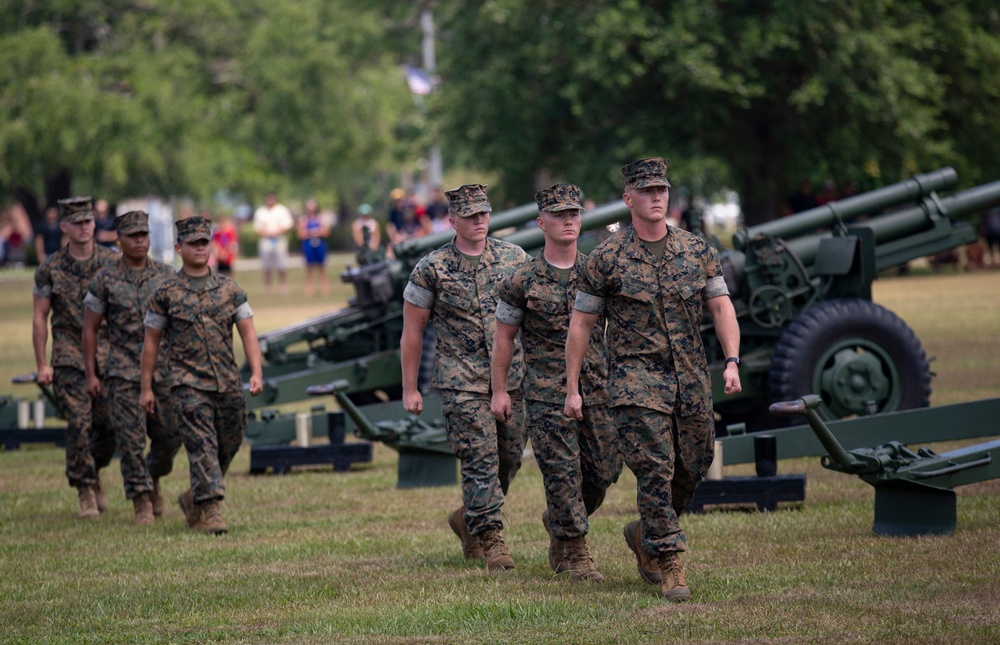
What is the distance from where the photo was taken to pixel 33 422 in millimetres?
15398

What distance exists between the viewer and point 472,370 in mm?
8398

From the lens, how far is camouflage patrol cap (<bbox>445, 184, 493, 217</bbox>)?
8445mm

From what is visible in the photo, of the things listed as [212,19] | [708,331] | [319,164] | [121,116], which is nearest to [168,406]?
[708,331]

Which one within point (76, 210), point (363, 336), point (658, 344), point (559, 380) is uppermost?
point (76, 210)

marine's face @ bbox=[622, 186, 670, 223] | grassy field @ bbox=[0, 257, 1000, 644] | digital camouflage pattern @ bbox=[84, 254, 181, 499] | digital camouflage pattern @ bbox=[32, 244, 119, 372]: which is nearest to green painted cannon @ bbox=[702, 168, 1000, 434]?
grassy field @ bbox=[0, 257, 1000, 644]

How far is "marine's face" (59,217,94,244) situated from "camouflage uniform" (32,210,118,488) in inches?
2.0

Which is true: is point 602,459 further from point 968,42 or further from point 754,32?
point 968,42

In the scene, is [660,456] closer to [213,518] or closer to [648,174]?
[648,174]

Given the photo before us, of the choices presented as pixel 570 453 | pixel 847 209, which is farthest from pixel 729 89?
pixel 570 453

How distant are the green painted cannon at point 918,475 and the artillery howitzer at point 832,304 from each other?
2.59 meters

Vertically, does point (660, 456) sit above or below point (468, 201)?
below

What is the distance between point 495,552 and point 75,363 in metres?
3.97

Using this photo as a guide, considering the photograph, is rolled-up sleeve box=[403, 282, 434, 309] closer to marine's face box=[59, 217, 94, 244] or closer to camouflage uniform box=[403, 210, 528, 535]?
camouflage uniform box=[403, 210, 528, 535]

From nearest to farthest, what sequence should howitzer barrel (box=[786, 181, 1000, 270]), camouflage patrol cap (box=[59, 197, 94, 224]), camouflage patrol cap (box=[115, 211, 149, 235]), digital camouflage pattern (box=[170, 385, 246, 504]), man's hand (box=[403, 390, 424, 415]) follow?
1. man's hand (box=[403, 390, 424, 415])
2. digital camouflage pattern (box=[170, 385, 246, 504])
3. camouflage patrol cap (box=[115, 211, 149, 235])
4. camouflage patrol cap (box=[59, 197, 94, 224])
5. howitzer barrel (box=[786, 181, 1000, 270])
